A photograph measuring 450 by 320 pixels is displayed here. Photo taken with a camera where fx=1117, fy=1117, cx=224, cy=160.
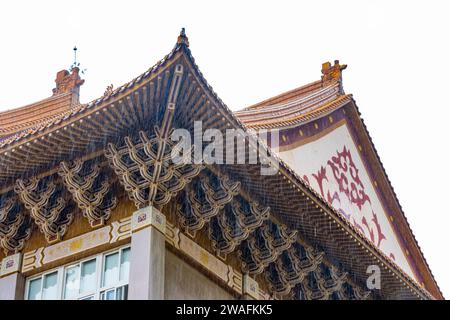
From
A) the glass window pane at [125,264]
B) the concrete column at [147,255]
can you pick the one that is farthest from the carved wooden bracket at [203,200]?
the glass window pane at [125,264]

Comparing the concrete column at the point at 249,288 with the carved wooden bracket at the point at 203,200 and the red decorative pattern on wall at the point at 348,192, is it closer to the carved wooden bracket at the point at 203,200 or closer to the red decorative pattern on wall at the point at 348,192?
the carved wooden bracket at the point at 203,200

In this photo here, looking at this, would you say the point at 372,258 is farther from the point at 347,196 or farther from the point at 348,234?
the point at 347,196

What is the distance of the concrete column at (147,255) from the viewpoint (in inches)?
608

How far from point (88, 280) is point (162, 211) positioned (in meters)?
1.48

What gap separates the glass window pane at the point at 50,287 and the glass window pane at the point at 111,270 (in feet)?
2.92

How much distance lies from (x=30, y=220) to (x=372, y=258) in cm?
586

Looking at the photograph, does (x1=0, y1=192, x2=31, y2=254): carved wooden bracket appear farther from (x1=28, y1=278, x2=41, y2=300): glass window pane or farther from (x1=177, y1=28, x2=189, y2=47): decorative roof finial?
(x1=177, y1=28, x2=189, y2=47): decorative roof finial

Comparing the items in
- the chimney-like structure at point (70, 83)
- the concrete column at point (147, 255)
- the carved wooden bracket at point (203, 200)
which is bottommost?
the concrete column at point (147, 255)

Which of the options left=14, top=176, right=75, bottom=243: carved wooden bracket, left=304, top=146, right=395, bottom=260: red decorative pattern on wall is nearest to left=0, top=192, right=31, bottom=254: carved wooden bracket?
left=14, top=176, right=75, bottom=243: carved wooden bracket

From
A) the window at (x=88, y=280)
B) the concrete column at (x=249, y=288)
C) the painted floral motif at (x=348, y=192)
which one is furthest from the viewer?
the painted floral motif at (x=348, y=192)

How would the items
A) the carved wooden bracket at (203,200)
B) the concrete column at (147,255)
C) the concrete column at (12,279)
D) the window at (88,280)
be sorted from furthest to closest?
the carved wooden bracket at (203,200), the concrete column at (12,279), the window at (88,280), the concrete column at (147,255)

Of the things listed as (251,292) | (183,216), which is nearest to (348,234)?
(251,292)

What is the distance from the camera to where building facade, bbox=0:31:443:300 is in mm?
15875

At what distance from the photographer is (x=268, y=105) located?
24.6 metres
